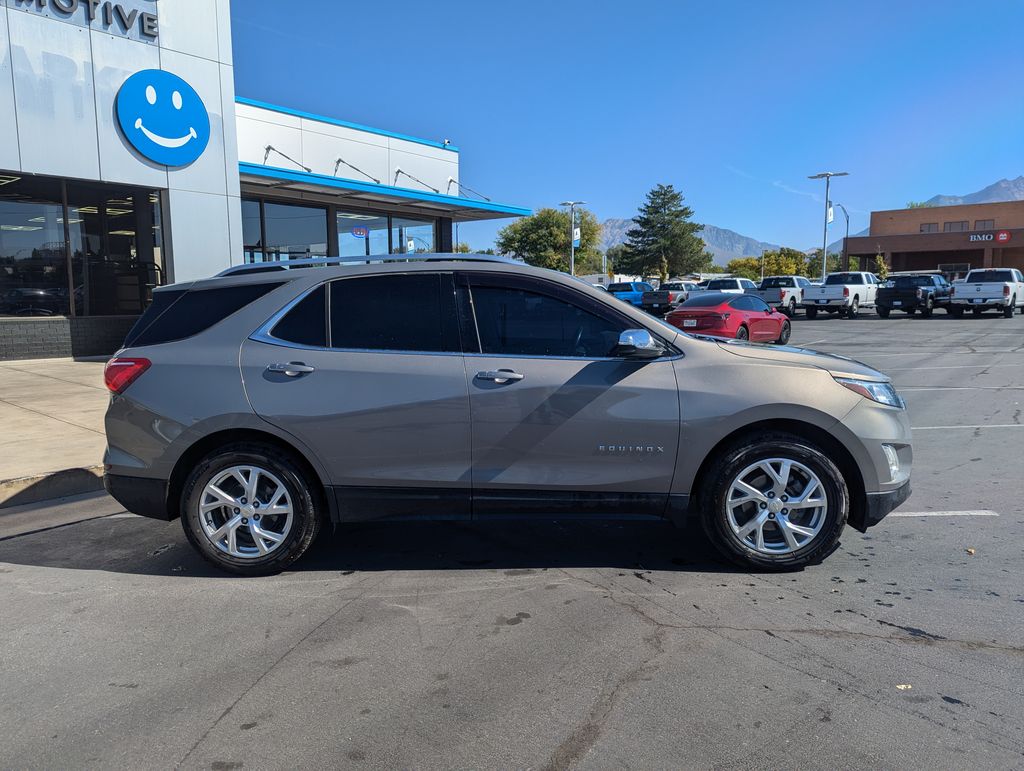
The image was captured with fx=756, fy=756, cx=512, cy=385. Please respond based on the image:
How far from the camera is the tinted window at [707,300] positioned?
17.5 meters

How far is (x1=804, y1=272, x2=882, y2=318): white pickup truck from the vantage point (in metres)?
32.4

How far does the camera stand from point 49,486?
6.21 meters

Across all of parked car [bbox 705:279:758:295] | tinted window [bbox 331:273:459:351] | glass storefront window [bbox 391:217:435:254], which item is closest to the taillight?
tinted window [bbox 331:273:459:351]

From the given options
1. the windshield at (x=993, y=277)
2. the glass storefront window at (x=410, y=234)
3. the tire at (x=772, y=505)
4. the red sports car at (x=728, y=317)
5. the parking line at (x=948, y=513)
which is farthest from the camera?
the windshield at (x=993, y=277)

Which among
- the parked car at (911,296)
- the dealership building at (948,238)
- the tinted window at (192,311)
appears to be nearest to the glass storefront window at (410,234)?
the tinted window at (192,311)

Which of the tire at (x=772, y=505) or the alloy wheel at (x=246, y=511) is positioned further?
the alloy wheel at (x=246, y=511)

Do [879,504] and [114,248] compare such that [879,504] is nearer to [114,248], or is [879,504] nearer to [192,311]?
[192,311]

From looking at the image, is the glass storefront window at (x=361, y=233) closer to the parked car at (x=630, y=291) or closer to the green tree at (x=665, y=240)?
the parked car at (x=630, y=291)

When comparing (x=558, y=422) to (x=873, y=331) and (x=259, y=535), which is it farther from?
(x=873, y=331)

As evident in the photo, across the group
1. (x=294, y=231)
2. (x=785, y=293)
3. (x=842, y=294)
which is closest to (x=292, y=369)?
(x=294, y=231)

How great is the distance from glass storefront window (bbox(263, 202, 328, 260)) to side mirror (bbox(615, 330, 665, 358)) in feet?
54.5

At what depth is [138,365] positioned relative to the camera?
14.4 ft

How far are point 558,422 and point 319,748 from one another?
2019 millimetres

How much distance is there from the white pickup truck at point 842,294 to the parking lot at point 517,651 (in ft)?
96.0
